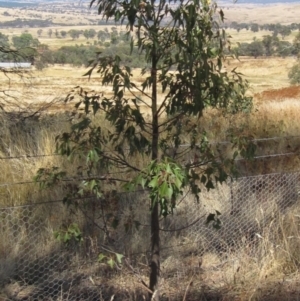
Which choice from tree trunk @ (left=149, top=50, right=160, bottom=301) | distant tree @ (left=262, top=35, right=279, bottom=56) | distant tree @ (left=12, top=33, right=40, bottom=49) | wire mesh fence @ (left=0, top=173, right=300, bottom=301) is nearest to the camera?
tree trunk @ (left=149, top=50, right=160, bottom=301)

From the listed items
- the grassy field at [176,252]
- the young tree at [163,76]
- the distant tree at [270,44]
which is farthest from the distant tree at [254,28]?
the young tree at [163,76]

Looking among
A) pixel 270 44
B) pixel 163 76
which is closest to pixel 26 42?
pixel 163 76

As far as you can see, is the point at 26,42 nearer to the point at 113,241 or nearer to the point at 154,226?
the point at 113,241

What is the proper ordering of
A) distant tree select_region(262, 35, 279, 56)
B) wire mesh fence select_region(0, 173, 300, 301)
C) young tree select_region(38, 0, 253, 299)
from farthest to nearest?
distant tree select_region(262, 35, 279, 56) < wire mesh fence select_region(0, 173, 300, 301) < young tree select_region(38, 0, 253, 299)

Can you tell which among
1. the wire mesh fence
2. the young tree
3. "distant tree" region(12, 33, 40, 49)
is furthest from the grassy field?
"distant tree" region(12, 33, 40, 49)

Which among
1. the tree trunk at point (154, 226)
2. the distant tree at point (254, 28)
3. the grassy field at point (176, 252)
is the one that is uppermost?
the tree trunk at point (154, 226)

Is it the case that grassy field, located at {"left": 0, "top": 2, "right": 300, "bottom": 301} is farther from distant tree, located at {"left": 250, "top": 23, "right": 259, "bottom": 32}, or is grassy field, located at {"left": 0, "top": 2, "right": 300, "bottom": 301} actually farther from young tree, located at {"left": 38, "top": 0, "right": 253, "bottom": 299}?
distant tree, located at {"left": 250, "top": 23, "right": 259, "bottom": 32}

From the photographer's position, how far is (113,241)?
4695mm

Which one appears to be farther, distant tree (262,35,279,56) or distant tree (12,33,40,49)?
distant tree (262,35,279,56)

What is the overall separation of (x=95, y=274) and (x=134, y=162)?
1.76 meters

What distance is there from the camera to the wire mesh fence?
449cm

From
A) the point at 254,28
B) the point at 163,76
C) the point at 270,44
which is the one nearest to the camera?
the point at 163,76

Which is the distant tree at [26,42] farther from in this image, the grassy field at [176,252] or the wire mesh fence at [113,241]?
the wire mesh fence at [113,241]

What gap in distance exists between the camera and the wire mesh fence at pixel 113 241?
14.7 feet
